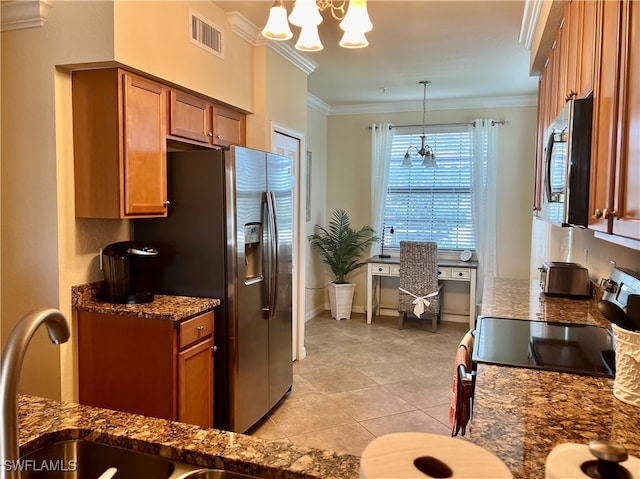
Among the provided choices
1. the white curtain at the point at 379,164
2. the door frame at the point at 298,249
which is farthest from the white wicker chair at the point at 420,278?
the door frame at the point at 298,249

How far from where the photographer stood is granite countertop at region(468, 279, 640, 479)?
956 millimetres

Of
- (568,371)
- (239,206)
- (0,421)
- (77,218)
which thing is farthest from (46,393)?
(568,371)

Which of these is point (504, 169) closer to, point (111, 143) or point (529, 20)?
point (529, 20)

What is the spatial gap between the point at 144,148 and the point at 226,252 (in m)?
0.70

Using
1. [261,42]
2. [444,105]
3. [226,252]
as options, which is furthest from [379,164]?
[226,252]

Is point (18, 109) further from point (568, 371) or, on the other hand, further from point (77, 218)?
point (568, 371)

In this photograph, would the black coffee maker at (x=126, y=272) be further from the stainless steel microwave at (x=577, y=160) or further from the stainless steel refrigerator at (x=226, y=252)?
the stainless steel microwave at (x=577, y=160)

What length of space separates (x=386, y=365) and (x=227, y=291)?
2.08 metres

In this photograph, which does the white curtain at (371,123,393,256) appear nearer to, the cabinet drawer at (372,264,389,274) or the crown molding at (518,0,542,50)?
the cabinet drawer at (372,264,389,274)

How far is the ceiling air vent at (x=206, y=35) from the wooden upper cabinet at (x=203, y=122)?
322 mm

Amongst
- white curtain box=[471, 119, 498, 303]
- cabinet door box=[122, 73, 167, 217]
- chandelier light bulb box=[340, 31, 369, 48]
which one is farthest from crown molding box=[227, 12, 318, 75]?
white curtain box=[471, 119, 498, 303]

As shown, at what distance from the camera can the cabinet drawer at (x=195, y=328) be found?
91.8 inches

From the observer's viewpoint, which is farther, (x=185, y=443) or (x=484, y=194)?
(x=484, y=194)

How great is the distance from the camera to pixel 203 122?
9.81ft
